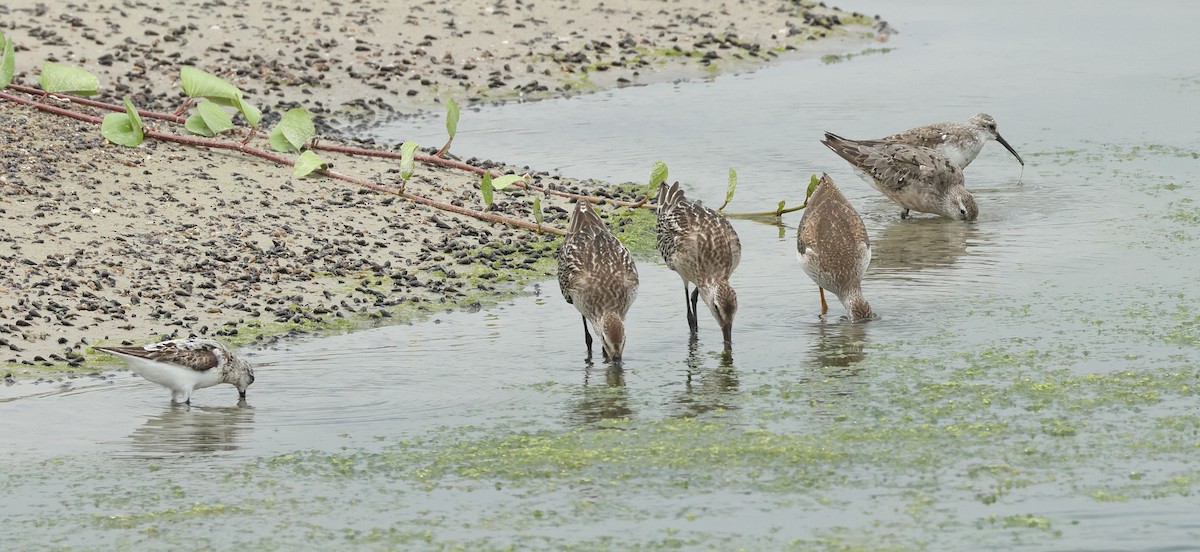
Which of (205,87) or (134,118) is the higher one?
(205,87)

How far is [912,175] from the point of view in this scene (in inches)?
594

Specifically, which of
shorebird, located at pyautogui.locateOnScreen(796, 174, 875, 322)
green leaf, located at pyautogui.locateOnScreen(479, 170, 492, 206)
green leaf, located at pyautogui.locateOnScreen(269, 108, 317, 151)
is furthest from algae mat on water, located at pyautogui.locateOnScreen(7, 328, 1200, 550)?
green leaf, located at pyautogui.locateOnScreen(269, 108, 317, 151)

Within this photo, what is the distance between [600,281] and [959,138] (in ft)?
21.8

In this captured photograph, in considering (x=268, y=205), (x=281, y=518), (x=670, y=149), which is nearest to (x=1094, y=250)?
(x=670, y=149)

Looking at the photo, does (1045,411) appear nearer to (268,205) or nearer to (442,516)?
(442,516)

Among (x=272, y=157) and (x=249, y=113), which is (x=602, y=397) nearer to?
(x=249, y=113)

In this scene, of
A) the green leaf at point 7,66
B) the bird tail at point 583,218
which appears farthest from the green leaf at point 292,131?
the bird tail at point 583,218

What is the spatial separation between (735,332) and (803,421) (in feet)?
7.26

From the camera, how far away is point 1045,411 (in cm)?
896

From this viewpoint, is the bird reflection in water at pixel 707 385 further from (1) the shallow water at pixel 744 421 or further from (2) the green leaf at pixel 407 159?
(2) the green leaf at pixel 407 159

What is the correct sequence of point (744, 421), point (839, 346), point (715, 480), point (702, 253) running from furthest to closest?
point (702, 253), point (839, 346), point (744, 421), point (715, 480)

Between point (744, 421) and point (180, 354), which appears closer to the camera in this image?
point (744, 421)

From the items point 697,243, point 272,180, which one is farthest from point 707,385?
point 272,180

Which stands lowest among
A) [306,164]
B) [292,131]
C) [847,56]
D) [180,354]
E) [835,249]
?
[180,354]
